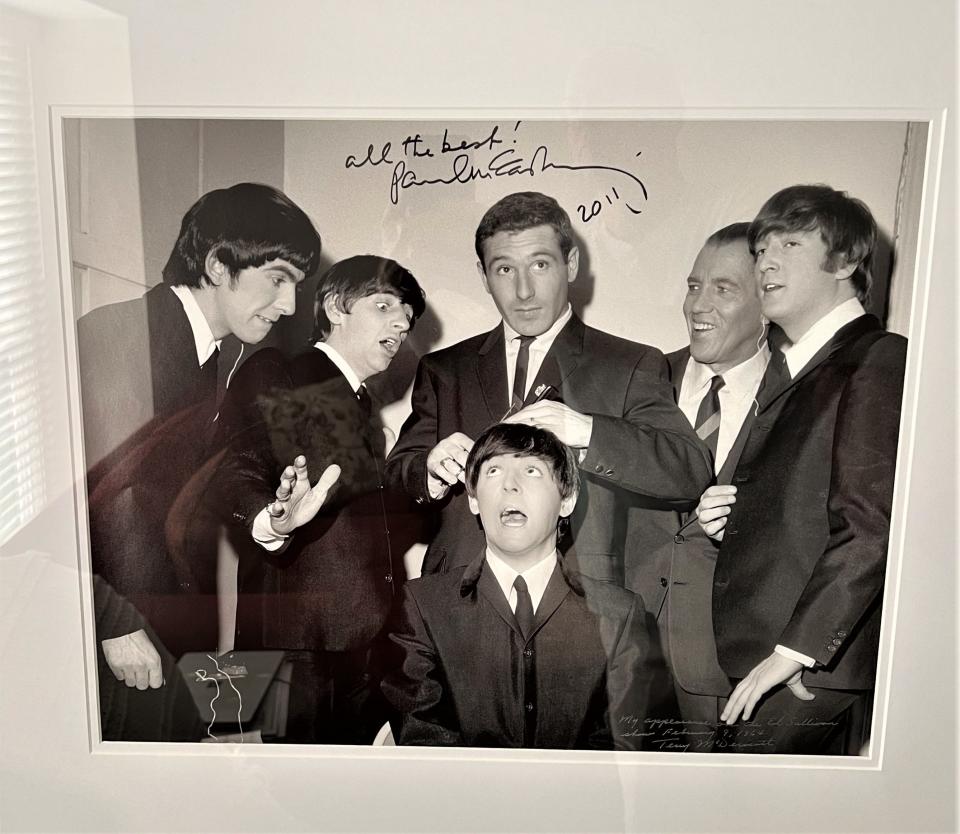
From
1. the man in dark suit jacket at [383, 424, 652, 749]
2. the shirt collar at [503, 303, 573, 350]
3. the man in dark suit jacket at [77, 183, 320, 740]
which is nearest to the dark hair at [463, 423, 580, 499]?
the man in dark suit jacket at [383, 424, 652, 749]

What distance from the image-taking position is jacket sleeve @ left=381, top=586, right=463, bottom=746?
109 centimetres

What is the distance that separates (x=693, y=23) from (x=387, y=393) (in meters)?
0.56

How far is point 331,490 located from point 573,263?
409mm

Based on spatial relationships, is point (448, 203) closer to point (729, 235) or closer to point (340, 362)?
point (340, 362)

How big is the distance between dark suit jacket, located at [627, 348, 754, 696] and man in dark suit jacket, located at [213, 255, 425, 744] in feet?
0.96

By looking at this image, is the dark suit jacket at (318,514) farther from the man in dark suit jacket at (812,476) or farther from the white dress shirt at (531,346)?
the man in dark suit jacket at (812,476)

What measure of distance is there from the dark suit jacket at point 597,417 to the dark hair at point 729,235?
0.15 metres

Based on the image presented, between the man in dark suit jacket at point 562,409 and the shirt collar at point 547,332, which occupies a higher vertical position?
the shirt collar at point 547,332

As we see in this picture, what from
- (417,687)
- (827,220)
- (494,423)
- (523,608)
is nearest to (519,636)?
(523,608)

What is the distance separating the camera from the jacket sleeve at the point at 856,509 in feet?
3.45

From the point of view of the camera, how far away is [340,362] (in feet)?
3.49

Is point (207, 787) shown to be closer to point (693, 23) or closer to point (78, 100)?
point (78, 100)

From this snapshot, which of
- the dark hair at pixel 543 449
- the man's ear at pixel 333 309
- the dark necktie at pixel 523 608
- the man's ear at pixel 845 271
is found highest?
the man's ear at pixel 845 271
